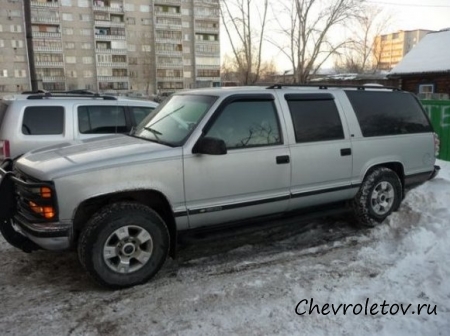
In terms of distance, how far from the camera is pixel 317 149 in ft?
15.5

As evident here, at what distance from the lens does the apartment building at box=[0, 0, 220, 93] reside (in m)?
67.8

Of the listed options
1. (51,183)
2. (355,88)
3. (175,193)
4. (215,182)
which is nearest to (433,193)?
(355,88)

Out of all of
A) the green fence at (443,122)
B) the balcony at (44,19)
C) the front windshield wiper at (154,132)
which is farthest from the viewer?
the balcony at (44,19)

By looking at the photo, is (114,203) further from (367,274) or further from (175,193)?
(367,274)

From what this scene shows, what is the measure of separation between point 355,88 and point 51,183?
154 inches

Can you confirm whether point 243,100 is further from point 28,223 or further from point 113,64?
point 113,64

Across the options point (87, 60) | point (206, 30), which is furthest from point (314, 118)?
point (206, 30)

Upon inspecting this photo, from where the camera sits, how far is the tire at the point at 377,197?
520cm

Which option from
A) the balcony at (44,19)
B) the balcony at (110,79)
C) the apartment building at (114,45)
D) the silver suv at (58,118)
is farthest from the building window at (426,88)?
the balcony at (44,19)

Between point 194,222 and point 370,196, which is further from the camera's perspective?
point 370,196

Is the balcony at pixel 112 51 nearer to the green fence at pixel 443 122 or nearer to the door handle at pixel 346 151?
the green fence at pixel 443 122

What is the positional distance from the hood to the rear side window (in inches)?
105

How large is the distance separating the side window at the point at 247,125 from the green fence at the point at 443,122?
19.6 feet

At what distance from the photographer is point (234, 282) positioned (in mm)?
3893
